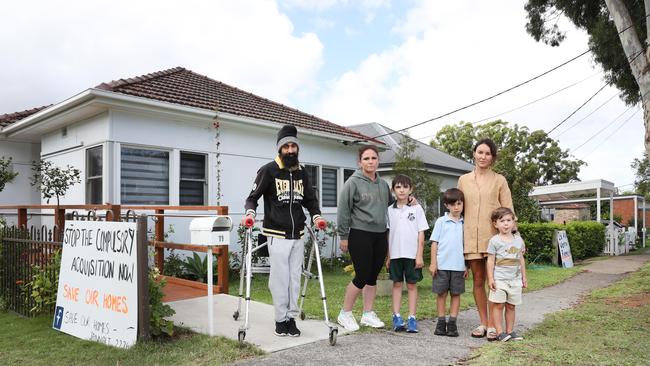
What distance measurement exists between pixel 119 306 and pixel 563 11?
38.5ft

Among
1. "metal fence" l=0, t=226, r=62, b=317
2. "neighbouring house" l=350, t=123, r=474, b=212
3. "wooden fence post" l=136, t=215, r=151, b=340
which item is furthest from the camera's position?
"neighbouring house" l=350, t=123, r=474, b=212

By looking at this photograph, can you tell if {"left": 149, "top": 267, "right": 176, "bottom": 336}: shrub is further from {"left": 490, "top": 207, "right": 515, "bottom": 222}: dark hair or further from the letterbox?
{"left": 490, "top": 207, "right": 515, "bottom": 222}: dark hair

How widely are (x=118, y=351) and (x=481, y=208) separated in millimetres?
3736

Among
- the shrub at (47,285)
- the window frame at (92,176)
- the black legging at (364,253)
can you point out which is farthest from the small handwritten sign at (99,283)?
the window frame at (92,176)

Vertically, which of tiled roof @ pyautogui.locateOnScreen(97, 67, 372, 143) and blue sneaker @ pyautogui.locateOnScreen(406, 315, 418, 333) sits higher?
tiled roof @ pyautogui.locateOnScreen(97, 67, 372, 143)

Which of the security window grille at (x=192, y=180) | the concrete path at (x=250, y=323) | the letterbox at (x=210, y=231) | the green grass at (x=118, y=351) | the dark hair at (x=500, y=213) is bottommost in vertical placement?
the green grass at (x=118, y=351)

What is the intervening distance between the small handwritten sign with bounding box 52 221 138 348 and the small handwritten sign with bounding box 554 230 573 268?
12105 mm

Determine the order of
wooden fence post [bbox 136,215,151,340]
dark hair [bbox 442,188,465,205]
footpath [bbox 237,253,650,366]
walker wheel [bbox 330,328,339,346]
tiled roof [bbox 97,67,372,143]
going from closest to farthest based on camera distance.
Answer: footpath [bbox 237,253,650,366]
walker wheel [bbox 330,328,339,346]
wooden fence post [bbox 136,215,151,340]
dark hair [bbox 442,188,465,205]
tiled roof [bbox 97,67,372,143]

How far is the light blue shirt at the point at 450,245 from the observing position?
16.1ft

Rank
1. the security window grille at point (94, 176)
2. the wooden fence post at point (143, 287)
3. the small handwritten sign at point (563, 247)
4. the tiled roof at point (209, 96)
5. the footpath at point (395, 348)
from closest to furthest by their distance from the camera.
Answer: the footpath at point (395, 348) < the wooden fence post at point (143, 287) < the security window grille at point (94, 176) < the tiled roof at point (209, 96) < the small handwritten sign at point (563, 247)

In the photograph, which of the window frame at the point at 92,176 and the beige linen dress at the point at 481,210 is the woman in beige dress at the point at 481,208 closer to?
the beige linen dress at the point at 481,210

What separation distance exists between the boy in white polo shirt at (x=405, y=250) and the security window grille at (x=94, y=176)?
22.0 feet

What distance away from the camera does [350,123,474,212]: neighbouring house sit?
15.7m

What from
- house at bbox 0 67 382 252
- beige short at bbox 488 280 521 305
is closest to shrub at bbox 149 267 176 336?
beige short at bbox 488 280 521 305
